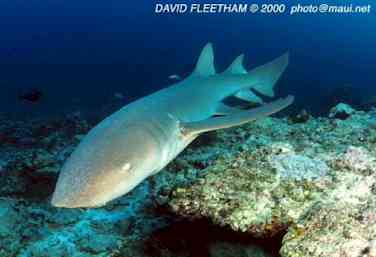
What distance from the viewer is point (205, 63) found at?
541 cm

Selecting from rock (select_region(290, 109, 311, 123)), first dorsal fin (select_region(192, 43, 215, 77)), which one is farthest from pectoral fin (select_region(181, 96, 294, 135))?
rock (select_region(290, 109, 311, 123))

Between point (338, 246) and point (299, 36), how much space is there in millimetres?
108709

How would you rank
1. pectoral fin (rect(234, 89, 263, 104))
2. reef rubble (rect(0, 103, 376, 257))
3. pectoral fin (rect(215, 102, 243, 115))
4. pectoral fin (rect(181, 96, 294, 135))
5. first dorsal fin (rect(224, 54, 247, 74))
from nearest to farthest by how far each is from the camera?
reef rubble (rect(0, 103, 376, 257)) < pectoral fin (rect(181, 96, 294, 135)) < pectoral fin (rect(215, 102, 243, 115)) < pectoral fin (rect(234, 89, 263, 104)) < first dorsal fin (rect(224, 54, 247, 74))

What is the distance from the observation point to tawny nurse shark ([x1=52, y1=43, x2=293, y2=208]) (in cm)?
217

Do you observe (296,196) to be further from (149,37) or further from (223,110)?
(149,37)

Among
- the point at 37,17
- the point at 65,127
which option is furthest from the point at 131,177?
the point at 37,17

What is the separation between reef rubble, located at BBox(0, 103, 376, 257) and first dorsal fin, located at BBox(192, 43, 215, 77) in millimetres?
1102

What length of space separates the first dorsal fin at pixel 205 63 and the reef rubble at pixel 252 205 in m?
1.10

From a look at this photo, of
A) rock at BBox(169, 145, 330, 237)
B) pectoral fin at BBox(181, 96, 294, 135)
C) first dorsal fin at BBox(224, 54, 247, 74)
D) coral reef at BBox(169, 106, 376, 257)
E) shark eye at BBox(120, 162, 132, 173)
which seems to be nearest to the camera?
shark eye at BBox(120, 162, 132, 173)

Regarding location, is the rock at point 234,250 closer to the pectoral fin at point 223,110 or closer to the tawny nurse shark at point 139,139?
the tawny nurse shark at point 139,139

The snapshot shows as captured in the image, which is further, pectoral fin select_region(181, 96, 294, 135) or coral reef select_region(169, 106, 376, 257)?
pectoral fin select_region(181, 96, 294, 135)

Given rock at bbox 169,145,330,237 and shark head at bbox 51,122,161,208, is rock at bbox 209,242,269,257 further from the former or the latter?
shark head at bbox 51,122,161,208

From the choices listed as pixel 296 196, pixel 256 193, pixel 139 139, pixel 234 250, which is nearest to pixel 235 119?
pixel 256 193

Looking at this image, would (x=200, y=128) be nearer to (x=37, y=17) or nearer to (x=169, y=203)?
(x=169, y=203)
